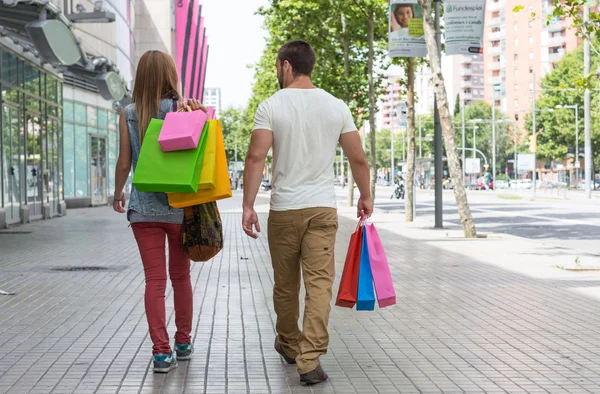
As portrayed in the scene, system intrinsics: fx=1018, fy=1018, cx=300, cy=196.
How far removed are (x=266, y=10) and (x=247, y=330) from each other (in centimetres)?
3098

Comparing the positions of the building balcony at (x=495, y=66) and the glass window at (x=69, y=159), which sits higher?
the building balcony at (x=495, y=66)

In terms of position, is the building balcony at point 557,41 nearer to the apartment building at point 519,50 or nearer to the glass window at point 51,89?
the apartment building at point 519,50

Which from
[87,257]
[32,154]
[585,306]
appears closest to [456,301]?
[585,306]

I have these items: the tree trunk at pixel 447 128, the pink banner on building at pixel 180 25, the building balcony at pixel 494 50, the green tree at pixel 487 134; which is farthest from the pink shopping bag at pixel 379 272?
the building balcony at pixel 494 50

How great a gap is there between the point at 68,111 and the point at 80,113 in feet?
5.55

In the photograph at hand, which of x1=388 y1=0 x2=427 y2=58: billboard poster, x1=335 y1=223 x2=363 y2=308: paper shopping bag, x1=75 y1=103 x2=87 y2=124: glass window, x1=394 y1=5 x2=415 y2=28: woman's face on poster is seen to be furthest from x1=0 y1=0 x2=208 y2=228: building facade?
x1=335 y1=223 x2=363 y2=308: paper shopping bag

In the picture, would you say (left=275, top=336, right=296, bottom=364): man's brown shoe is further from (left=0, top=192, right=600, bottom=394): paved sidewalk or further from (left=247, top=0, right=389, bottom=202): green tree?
(left=247, top=0, right=389, bottom=202): green tree

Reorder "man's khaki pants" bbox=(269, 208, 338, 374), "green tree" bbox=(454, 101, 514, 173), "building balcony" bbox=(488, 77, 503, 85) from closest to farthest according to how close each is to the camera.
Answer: "man's khaki pants" bbox=(269, 208, 338, 374) → "green tree" bbox=(454, 101, 514, 173) → "building balcony" bbox=(488, 77, 503, 85)

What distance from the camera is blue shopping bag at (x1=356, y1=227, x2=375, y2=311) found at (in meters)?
5.97

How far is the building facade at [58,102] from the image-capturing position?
20828mm

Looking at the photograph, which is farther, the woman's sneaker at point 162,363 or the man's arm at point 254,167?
the woman's sneaker at point 162,363

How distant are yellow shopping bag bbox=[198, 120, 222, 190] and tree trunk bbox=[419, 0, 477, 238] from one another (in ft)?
43.6

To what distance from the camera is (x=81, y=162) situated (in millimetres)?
41062

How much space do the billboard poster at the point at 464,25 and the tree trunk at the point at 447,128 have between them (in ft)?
1.45
